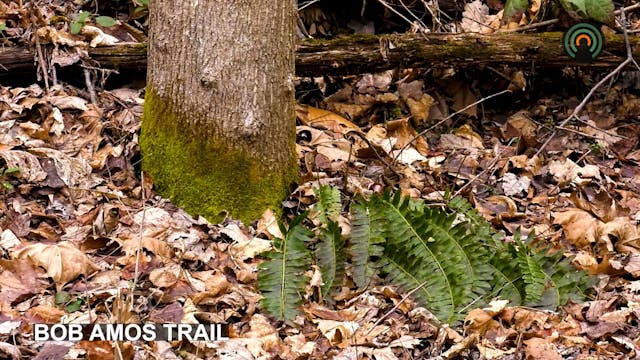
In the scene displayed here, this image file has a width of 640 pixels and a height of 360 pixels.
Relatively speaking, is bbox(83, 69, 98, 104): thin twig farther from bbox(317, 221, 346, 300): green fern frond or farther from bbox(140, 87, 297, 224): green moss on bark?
bbox(317, 221, 346, 300): green fern frond

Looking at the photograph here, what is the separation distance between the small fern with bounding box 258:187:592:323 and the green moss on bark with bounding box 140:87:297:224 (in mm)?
348

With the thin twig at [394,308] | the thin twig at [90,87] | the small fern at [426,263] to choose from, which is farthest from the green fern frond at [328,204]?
the thin twig at [90,87]

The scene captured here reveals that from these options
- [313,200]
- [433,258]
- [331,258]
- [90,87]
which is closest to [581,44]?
[313,200]

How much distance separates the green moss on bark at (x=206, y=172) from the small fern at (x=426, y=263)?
35cm

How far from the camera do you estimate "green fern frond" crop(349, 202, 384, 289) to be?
3.78 metres

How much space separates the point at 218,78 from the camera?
12.9ft

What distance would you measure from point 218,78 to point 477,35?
225cm

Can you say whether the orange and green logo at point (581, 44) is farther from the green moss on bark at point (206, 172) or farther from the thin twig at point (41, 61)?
the thin twig at point (41, 61)

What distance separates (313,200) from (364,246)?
23.0 inches

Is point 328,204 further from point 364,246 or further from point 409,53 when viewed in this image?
point 409,53

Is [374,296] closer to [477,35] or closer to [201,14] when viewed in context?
[201,14]

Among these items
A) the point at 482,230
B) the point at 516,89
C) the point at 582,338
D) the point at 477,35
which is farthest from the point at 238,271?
the point at 516,89

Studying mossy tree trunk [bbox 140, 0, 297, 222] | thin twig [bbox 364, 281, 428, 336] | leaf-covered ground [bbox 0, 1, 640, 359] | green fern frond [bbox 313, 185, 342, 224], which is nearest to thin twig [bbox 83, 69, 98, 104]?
leaf-covered ground [bbox 0, 1, 640, 359]

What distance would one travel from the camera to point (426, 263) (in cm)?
374
